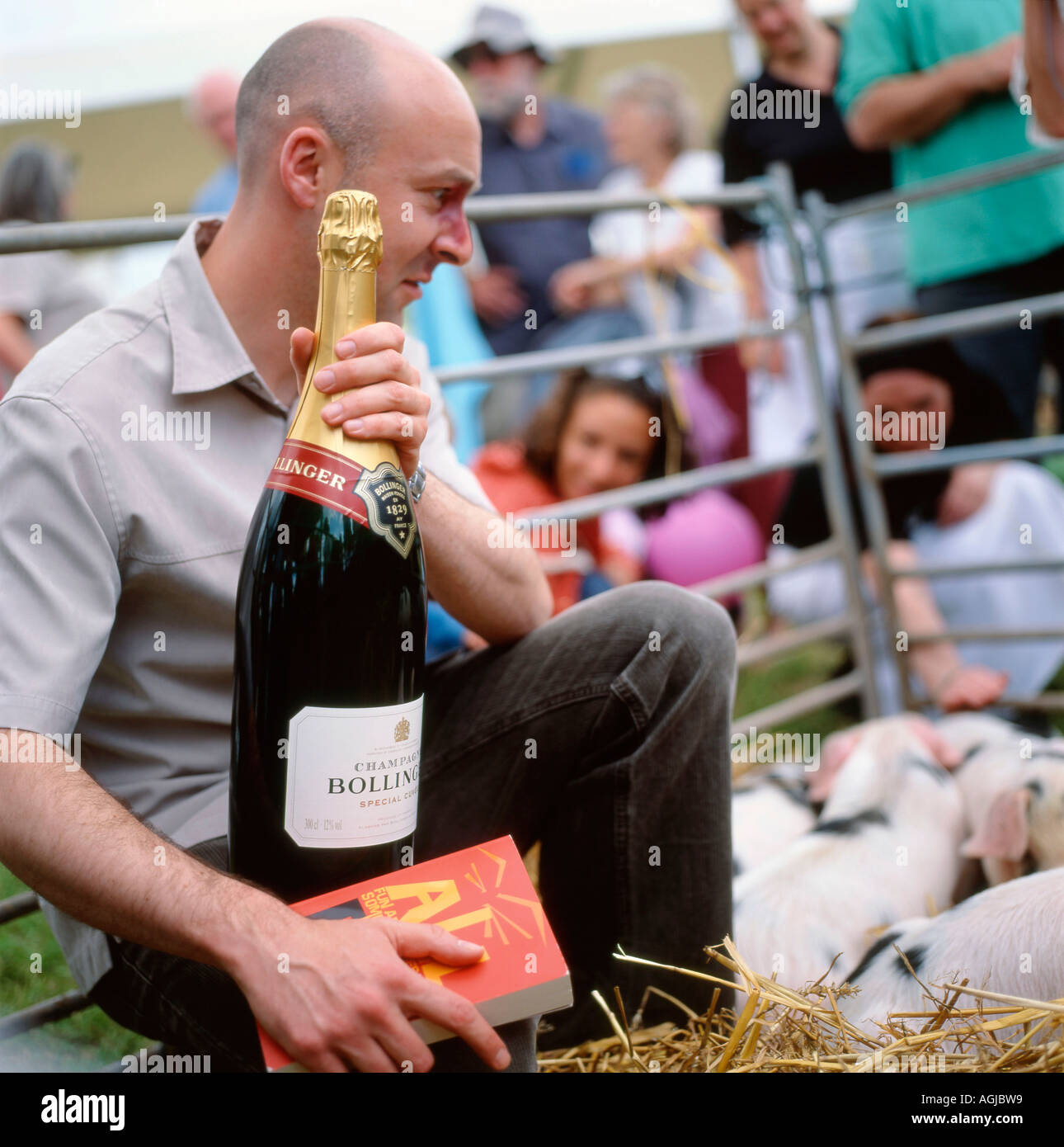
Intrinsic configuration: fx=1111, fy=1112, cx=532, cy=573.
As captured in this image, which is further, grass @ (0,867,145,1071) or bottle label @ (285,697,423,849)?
grass @ (0,867,145,1071)

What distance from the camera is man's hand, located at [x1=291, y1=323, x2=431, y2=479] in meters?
0.97

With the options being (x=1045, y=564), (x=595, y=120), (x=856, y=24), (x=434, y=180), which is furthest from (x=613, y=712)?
(x=595, y=120)

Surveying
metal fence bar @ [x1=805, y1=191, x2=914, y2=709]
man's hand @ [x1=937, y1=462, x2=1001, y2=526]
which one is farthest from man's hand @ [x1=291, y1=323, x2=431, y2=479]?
man's hand @ [x1=937, y1=462, x2=1001, y2=526]

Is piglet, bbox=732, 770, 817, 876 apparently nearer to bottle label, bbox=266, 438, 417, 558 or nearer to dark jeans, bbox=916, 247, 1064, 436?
bottle label, bbox=266, 438, 417, 558

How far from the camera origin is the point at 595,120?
172 inches

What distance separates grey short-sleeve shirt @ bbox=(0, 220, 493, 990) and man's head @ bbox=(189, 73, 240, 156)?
2.63 m

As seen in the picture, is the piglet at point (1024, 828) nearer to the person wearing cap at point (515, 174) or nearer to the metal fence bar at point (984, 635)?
the metal fence bar at point (984, 635)

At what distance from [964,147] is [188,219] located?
199cm

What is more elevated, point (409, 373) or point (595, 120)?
point (595, 120)

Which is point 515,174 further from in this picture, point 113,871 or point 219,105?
point 113,871

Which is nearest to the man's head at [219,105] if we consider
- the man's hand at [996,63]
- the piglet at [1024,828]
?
the man's hand at [996,63]

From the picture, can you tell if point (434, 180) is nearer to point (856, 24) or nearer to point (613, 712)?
point (613, 712)

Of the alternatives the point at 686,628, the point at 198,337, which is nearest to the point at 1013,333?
the point at 686,628
